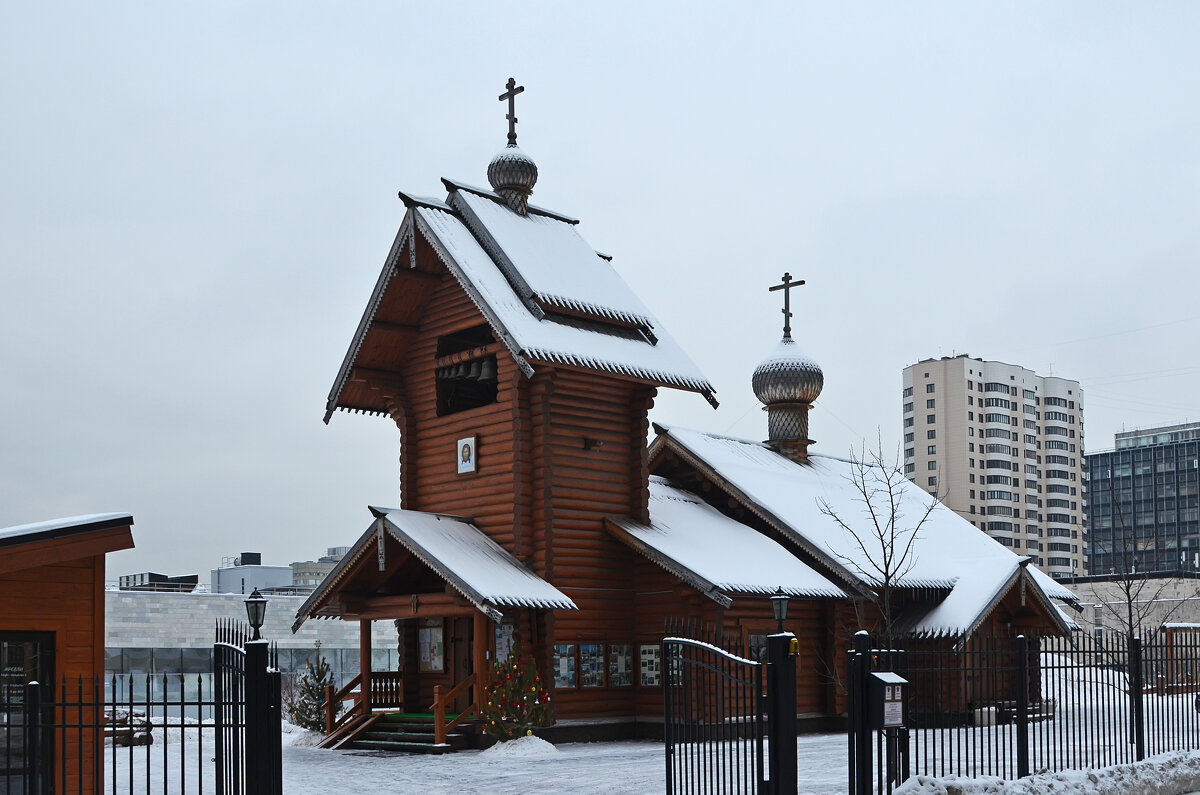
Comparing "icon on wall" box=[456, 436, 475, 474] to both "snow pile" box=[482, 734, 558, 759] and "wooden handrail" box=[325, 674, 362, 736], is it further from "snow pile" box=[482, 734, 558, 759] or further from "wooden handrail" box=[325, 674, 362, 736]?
"snow pile" box=[482, 734, 558, 759]

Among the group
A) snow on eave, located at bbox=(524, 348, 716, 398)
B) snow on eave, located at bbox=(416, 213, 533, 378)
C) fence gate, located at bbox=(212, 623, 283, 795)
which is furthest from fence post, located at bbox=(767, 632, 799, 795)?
snow on eave, located at bbox=(524, 348, 716, 398)

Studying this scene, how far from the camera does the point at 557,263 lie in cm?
2806

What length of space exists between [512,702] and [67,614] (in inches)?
405


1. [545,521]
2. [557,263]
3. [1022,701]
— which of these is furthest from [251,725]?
[557,263]

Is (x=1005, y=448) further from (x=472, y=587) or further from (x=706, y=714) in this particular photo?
(x=706, y=714)

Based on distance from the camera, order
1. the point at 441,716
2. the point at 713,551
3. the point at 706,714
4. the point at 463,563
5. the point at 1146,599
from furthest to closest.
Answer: the point at 1146,599
the point at 713,551
the point at 463,563
the point at 441,716
the point at 706,714

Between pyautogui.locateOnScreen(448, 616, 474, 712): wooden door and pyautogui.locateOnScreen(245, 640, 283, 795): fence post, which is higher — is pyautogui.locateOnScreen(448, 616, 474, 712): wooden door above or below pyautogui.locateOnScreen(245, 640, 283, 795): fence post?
below

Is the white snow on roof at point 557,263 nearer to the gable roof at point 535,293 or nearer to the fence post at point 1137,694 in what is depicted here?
the gable roof at point 535,293

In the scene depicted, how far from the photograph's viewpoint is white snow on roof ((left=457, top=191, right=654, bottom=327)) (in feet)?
88.3

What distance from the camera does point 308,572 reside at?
13838 centimetres

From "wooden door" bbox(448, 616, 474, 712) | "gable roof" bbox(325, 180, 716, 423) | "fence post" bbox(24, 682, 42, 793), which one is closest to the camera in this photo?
"fence post" bbox(24, 682, 42, 793)

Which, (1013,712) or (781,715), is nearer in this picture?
(781,715)

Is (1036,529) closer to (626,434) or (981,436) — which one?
(981,436)

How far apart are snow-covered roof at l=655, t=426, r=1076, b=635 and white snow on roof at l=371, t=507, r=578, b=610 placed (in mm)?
6389
